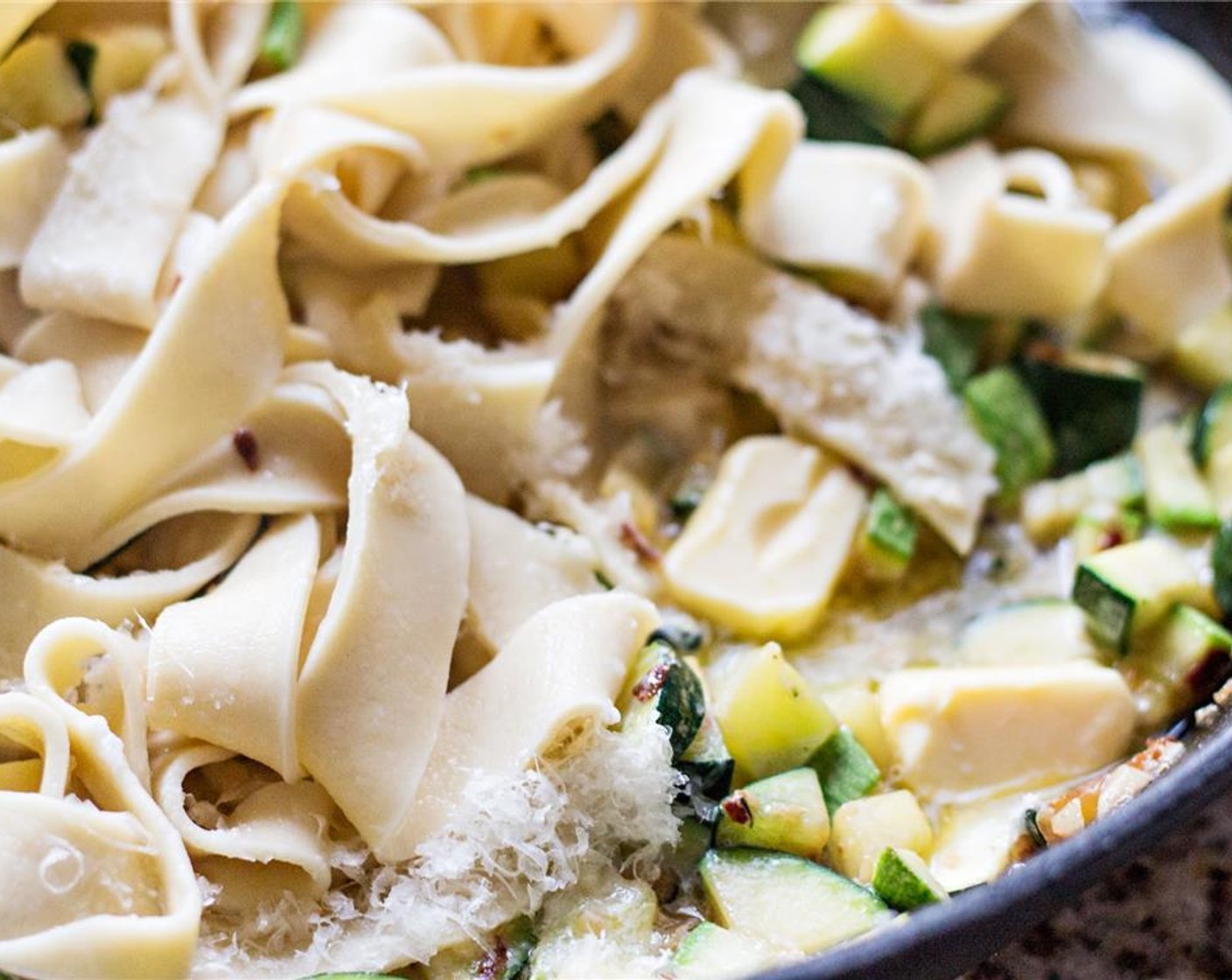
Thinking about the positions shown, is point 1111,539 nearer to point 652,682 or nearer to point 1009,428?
point 1009,428

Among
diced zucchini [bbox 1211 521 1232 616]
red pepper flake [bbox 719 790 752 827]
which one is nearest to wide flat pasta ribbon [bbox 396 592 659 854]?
red pepper flake [bbox 719 790 752 827]

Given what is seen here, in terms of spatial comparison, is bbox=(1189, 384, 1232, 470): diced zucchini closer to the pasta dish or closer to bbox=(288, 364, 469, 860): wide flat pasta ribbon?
the pasta dish

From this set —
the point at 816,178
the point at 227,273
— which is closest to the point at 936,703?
the point at 816,178

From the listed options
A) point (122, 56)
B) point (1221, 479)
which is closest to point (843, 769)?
point (1221, 479)

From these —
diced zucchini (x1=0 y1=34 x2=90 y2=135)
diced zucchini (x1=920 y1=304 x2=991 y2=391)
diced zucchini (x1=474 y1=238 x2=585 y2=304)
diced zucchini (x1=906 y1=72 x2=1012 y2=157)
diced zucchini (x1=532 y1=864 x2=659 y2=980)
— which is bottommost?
diced zucchini (x1=532 y1=864 x2=659 y2=980)

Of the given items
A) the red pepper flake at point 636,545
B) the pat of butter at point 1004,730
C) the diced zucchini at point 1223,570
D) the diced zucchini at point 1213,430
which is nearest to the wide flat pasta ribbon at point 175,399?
the red pepper flake at point 636,545

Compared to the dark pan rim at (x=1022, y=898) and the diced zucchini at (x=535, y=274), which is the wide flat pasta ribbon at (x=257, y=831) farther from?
the diced zucchini at (x=535, y=274)

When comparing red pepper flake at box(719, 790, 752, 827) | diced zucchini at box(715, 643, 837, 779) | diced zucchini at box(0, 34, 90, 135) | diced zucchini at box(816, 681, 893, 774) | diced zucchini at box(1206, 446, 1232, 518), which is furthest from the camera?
diced zucchini at box(1206, 446, 1232, 518)

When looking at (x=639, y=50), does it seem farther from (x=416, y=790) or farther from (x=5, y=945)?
(x=5, y=945)
